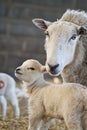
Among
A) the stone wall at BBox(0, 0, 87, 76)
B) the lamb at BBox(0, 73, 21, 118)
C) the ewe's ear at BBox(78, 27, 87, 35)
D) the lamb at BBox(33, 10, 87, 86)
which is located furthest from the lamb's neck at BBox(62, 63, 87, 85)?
the stone wall at BBox(0, 0, 87, 76)

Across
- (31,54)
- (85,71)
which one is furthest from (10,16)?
(85,71)

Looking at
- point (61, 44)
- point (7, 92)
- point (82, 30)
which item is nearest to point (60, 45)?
point (61, 44)

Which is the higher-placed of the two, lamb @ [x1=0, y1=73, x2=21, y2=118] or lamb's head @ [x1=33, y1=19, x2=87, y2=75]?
lamb's head @ [x1=33, y1=19, x2=87, y2=75]

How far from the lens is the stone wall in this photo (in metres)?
10.8

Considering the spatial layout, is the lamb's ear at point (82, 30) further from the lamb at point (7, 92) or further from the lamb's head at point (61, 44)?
the lamb at point (7, 92)

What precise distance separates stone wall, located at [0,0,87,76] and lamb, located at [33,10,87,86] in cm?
559

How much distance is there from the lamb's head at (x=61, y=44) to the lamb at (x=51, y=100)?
0.61 feet

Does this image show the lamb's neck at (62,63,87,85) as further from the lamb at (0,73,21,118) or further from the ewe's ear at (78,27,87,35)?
the lamb at (0,73,21,118)

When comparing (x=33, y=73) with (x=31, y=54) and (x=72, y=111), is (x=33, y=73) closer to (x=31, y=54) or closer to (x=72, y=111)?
(x=72, y=111)

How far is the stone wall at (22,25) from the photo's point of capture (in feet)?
35.6

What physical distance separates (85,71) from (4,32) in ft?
19.8

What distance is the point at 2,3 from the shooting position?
35.7 ft

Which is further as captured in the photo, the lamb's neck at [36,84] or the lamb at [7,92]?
the lamb at [7,92]

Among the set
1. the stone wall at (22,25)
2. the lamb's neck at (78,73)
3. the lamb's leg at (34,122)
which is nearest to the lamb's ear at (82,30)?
the lamb's neck at (78,73)
